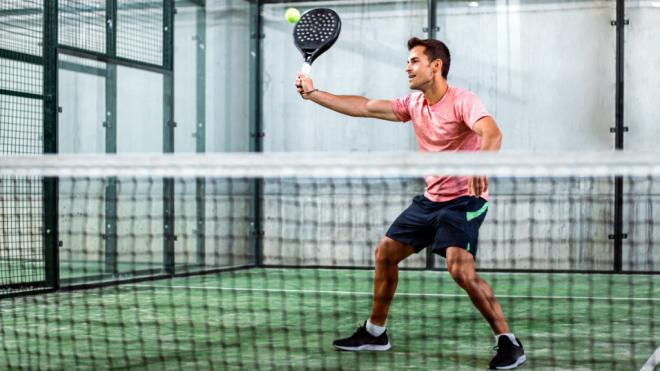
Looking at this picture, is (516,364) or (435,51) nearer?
(516,364)

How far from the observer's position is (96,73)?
390 inches

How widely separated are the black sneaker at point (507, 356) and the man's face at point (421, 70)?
1.34m

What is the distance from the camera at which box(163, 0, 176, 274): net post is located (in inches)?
422

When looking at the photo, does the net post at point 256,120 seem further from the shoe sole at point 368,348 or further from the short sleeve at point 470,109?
the short sleeve at point 470,109

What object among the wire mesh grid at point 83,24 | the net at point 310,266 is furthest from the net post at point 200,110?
the wire mesh grid at point 83,24

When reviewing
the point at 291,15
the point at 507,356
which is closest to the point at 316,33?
the point at 507,356

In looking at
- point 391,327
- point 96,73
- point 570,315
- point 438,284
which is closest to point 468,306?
point 570,315

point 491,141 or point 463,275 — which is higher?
point 491,141

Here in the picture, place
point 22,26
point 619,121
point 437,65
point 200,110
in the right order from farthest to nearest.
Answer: point 200,110 < point 619,121 < point 22,26 < point 437,65

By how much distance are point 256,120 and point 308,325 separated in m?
5.65

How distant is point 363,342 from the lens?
584 cm

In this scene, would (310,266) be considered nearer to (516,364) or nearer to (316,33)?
(316,33)

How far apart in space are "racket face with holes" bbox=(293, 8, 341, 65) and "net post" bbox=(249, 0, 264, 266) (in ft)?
19.9

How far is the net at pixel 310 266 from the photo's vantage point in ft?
14.3
